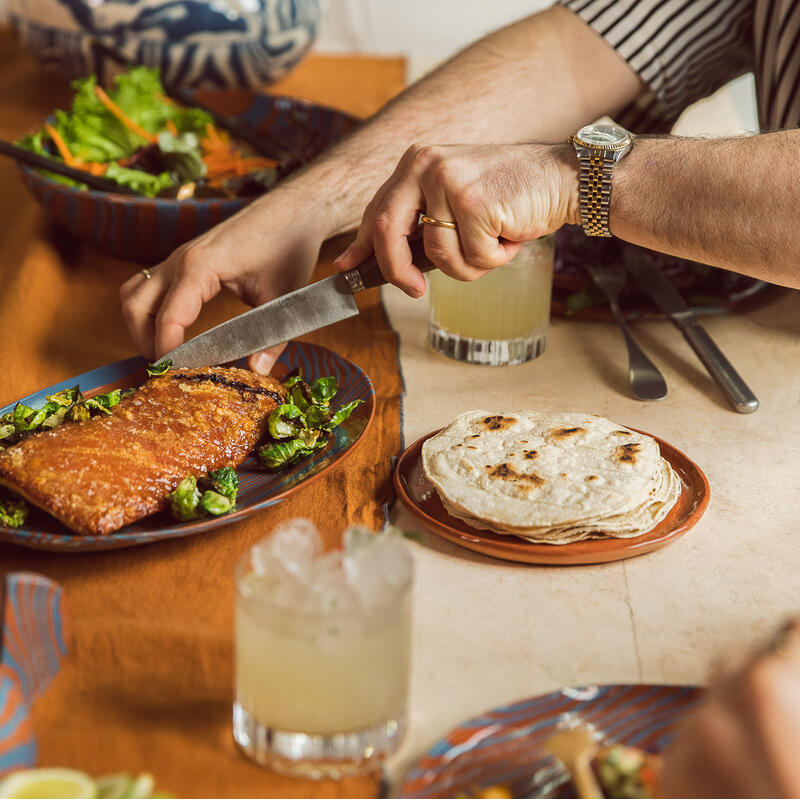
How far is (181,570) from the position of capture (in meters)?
1.40

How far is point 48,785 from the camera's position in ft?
3.05

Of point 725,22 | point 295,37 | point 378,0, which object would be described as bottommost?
point 378,0

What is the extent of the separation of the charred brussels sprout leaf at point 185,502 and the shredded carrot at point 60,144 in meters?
1.41

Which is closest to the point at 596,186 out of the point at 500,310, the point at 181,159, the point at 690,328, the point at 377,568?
the point at 500,310

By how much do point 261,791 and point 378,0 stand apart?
554cm

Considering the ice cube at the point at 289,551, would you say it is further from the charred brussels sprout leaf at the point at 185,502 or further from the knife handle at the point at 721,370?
the knife handle at the point at 721,370

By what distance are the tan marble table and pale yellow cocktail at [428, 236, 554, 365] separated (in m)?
0.05

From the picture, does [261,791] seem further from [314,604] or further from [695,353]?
[695,353]

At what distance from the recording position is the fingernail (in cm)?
185

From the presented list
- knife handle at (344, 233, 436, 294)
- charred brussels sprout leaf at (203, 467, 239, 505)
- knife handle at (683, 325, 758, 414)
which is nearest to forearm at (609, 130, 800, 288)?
knife handle at (683, 325, 758, 414)

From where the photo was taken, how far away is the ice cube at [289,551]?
1.02 metres

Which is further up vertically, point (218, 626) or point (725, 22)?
point (725, 22)

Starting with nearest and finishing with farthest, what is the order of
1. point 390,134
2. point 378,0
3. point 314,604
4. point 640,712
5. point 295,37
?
point 314,604 < point 640,712 < point 390,134 < point 295,37 < point 378,0

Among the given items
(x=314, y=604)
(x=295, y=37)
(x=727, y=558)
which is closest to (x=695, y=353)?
(x=727, y=558)
